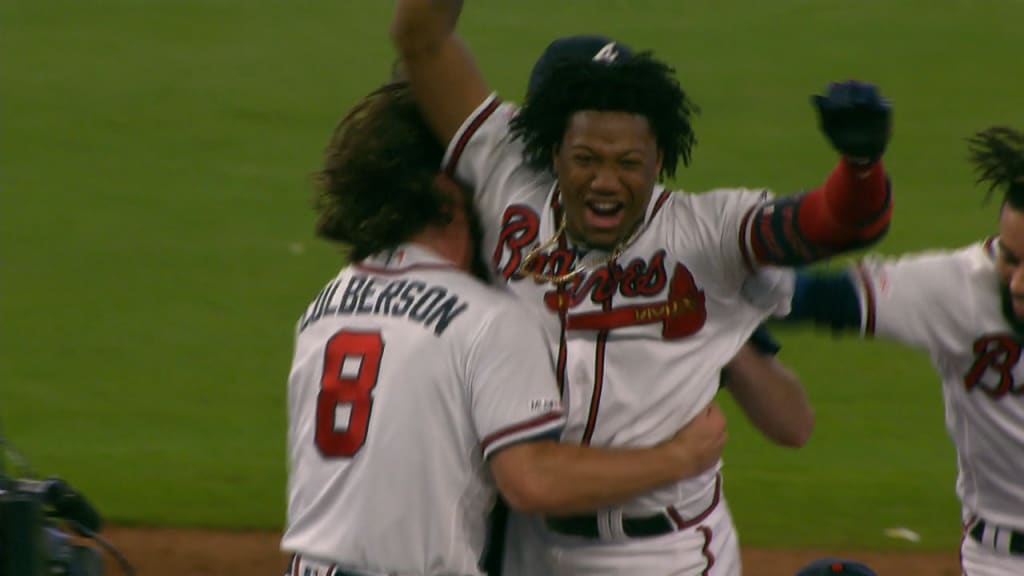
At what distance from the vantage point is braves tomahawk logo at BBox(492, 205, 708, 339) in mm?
3447

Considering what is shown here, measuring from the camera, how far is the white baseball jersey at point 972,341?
3.76 meters

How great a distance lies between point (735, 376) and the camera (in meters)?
3.67

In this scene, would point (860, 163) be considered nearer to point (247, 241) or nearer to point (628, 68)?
point (628, 68)

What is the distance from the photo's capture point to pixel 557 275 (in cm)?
352

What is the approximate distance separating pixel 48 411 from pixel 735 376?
4.55 m

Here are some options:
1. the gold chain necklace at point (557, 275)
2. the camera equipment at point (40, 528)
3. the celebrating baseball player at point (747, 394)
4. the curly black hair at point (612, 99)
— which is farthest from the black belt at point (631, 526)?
the camera equipment at point (40, 528)

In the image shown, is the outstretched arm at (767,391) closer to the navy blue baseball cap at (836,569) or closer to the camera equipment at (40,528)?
the navy blue baseball cap at (836,569)

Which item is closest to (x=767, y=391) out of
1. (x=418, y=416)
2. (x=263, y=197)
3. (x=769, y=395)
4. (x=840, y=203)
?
(x=769, y=395)

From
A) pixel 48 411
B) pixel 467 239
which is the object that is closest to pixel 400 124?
pixel 467 239

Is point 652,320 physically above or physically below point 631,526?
above

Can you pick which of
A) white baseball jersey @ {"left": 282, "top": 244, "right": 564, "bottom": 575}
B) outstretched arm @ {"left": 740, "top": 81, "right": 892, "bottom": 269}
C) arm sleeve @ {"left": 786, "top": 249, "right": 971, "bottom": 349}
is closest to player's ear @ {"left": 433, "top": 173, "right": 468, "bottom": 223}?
white baseball jersey @ {"left": 282, "top": 244, "right": 564, "bottom": 575}

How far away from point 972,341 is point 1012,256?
22 cm

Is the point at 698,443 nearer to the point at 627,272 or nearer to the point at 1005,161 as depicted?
the point at 627,272

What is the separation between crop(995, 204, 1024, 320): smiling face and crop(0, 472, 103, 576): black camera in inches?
82.2
